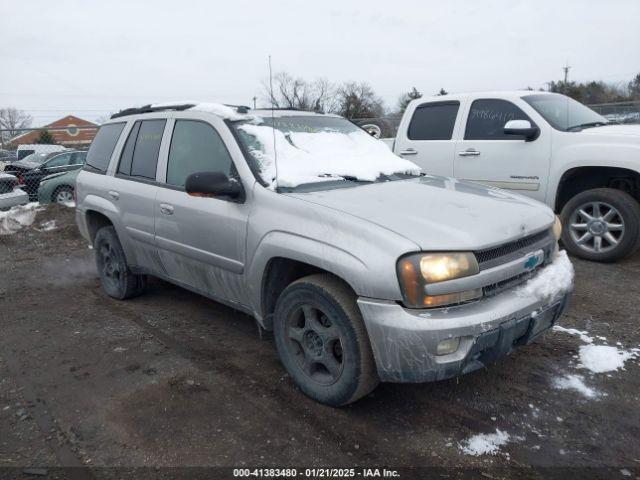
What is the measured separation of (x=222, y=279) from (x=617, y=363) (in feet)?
9.14

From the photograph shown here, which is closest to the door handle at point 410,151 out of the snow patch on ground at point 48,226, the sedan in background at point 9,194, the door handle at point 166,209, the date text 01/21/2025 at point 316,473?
the door handle at point 166,209

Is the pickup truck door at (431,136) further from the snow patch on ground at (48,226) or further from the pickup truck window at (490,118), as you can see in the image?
the snow patch on ground at (48,226)

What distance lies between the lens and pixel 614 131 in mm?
5594

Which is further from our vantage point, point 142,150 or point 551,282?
point 142,150

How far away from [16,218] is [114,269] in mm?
5975

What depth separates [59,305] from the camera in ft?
17.2

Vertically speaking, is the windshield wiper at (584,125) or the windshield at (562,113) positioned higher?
the windshield at (562,113)

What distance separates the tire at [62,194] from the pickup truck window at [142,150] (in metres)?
8.21

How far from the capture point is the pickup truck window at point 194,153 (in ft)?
12.2

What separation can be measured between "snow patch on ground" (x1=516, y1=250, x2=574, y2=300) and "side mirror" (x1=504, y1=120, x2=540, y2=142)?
273 cm

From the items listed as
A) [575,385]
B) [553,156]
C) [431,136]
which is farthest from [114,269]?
[553,156]

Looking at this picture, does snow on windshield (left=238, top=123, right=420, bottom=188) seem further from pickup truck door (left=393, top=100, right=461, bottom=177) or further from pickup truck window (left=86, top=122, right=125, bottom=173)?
pickup truck door (left=393, top=100, right=461, bottom=177)

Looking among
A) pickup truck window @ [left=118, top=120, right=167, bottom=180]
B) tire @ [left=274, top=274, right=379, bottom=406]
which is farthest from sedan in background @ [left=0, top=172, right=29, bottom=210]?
tire @ [left=274, top=274, right=379, bottom=406]

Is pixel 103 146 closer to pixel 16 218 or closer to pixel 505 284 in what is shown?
pixel 505 284
